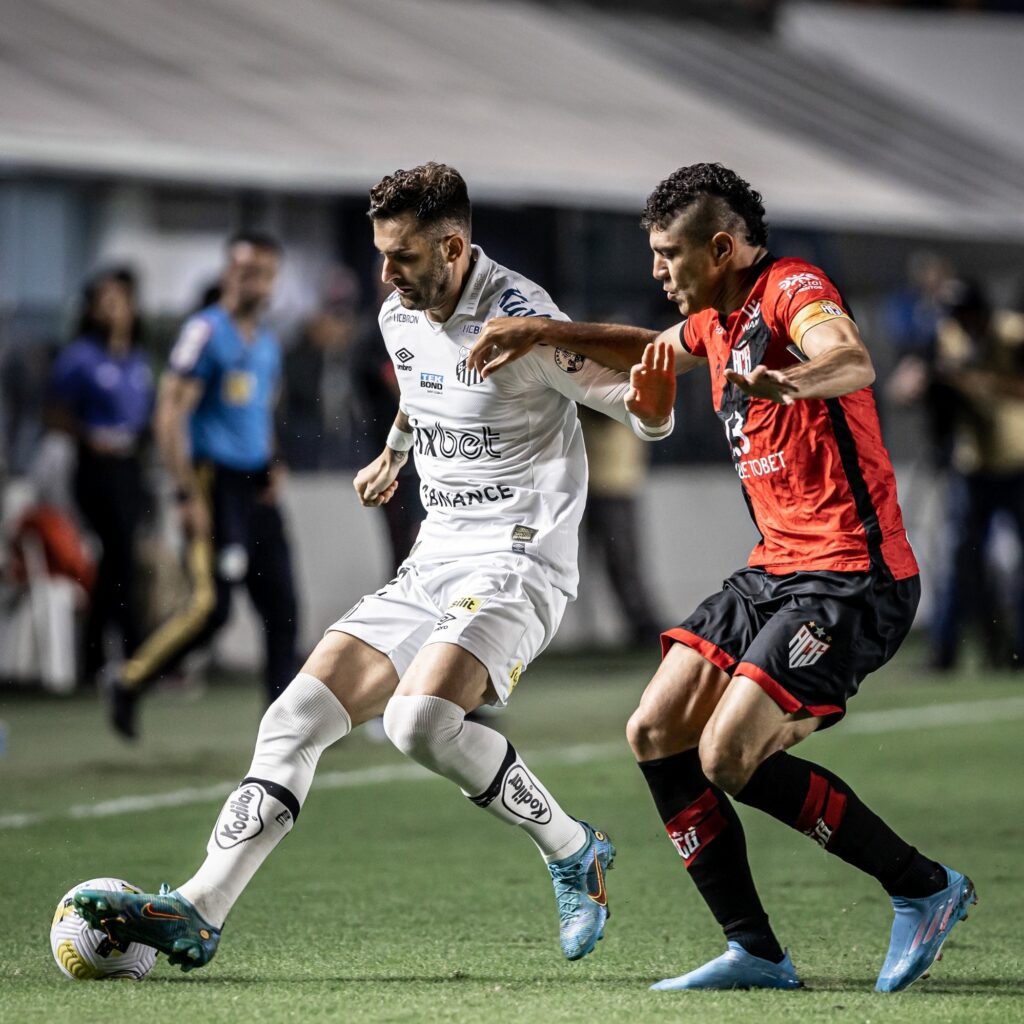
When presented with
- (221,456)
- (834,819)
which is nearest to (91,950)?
(834,819)

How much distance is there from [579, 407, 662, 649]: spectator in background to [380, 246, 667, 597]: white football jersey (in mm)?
7749

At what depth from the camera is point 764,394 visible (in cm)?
446

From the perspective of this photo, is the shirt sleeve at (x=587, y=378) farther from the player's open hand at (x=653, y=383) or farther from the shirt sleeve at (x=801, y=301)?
the shirt sleeve at (x=801, y=301)

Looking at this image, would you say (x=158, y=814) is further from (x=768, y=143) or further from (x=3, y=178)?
(x=768, y=143)

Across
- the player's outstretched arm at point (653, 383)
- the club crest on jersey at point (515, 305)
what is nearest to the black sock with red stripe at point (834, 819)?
the player's outstretched arm at point (653, 383)

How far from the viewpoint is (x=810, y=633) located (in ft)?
15.9

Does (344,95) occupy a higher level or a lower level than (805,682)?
higher

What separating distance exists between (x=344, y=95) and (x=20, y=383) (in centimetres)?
274

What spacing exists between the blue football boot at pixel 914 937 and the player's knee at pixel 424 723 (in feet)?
3.71

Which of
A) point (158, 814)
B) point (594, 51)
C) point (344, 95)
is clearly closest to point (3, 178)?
point (344, 95)

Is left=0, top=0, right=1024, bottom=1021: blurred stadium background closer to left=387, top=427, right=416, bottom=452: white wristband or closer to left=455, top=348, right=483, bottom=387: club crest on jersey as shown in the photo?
left=387, top=427, right=416, bottom=452: white wristband

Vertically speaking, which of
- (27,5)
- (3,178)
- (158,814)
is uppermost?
(27,5)

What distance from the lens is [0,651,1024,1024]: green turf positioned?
476 cm

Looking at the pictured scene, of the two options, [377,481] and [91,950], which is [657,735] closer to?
[377,481]
